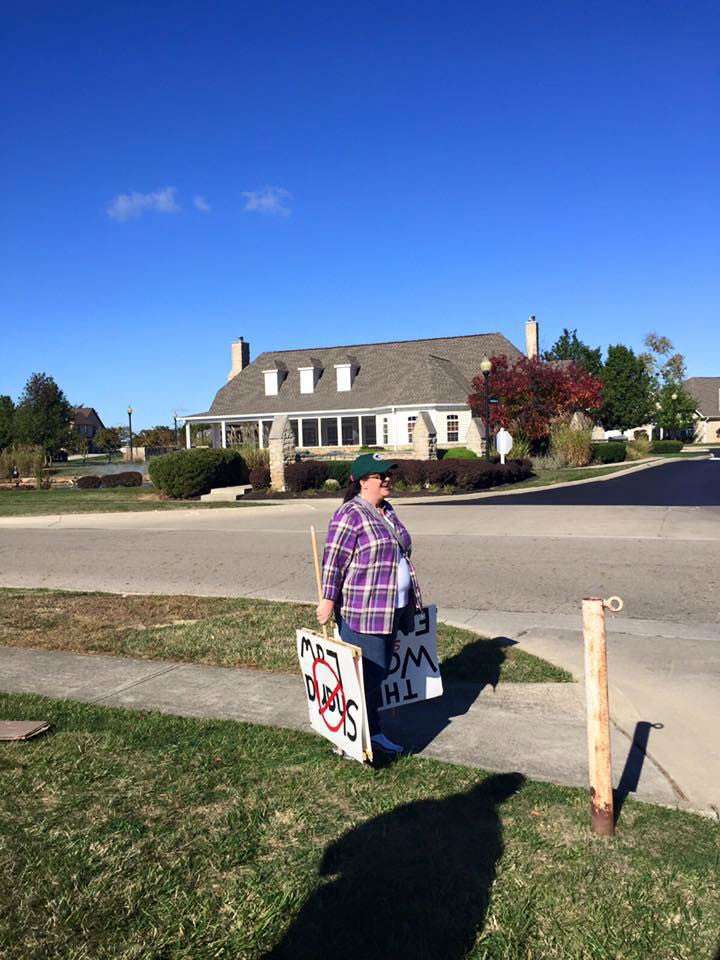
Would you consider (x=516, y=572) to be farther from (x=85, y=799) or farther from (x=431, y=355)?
(x=431, y=355)

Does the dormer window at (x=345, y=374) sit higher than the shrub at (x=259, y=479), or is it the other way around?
the dormer window at (x=345, y=374)

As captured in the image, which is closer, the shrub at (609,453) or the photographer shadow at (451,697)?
the photographer shadow at (451,697)

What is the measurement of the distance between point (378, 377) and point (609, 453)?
13375 millimetres

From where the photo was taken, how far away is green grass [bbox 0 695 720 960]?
2916 millimetres

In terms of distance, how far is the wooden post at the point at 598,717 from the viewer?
3.57 meters

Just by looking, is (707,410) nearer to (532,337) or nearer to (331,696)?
(532,337)

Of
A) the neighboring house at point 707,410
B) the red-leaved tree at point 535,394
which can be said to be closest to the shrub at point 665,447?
the red-leaved tree at point 535,394

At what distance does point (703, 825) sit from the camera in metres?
3.75

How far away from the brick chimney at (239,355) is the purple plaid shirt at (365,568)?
155 ft

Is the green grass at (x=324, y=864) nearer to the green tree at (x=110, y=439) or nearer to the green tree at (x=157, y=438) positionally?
the green tree at (x=157, y=438)

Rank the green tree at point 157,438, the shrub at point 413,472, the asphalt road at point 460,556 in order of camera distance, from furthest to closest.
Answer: the green tree at point 157,438 → the shrub at point 413,472 → the asphalt road at point 460,556

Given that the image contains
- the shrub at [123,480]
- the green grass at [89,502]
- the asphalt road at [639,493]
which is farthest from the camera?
the shrub at [123,480]

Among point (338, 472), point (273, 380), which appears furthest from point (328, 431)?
point (338, 472)

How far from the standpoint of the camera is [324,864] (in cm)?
342
